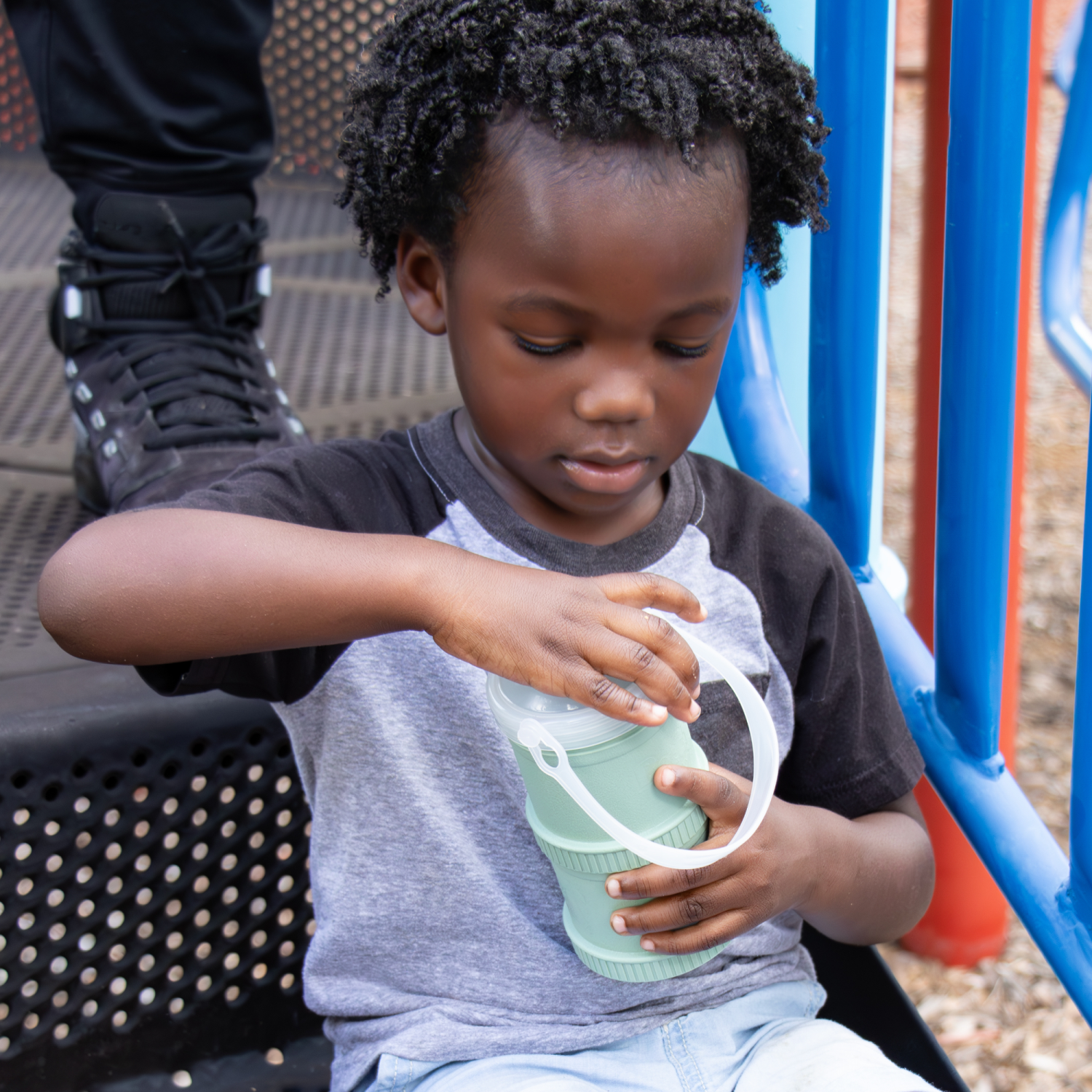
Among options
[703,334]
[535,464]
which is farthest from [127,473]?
[703,334]

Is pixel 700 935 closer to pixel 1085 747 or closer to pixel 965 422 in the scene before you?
pixel 1085 747

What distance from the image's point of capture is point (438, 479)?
1267 millimetres

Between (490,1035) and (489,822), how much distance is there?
19 cm

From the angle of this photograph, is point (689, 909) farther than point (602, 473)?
No

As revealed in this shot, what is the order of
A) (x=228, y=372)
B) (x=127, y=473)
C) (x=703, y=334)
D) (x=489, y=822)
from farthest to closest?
(x=228, y=372), (x=127, y=473), (x=489, y=822), (x=703, y=334)

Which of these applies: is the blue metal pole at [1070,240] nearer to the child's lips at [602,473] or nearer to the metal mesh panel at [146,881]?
the child's lips at [602,473]

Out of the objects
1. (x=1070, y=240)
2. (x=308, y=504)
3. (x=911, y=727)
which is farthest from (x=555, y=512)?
(x=1070, y=240)

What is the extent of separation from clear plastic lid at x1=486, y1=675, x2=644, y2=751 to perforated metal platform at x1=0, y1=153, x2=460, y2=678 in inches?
27.0

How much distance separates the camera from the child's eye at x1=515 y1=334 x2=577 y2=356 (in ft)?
3.57

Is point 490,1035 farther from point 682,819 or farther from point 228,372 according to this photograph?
point 228,372

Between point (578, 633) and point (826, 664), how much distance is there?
449 mm

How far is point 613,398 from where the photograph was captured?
108 cm

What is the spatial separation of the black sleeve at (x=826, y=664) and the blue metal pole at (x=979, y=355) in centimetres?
7

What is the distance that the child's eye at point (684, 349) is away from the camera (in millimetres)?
1115
